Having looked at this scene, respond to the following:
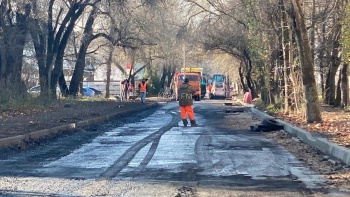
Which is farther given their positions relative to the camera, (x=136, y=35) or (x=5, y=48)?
(x=136, y=35)

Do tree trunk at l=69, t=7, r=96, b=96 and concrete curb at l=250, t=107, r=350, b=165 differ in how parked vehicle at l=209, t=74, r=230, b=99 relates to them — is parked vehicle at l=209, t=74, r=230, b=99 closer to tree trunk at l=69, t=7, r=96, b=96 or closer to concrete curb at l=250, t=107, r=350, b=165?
tree trunk at l=69, t=7, r=96, b=96

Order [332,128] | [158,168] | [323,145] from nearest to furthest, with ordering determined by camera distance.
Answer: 1. [158,168]
2. [323,145]
3. [332,128]

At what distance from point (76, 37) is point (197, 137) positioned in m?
32.2

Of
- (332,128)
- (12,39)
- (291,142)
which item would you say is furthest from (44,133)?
(12,39)

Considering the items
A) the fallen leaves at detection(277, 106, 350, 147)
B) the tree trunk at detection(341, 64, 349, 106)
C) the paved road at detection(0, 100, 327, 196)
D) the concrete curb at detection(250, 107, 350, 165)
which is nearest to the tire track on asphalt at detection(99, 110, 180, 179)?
the paved road at detection(0, 100, 327, 196)

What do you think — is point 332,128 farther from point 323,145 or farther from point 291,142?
point 323,145

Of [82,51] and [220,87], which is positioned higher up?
[82,51]

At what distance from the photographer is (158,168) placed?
11.9m

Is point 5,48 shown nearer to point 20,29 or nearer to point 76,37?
point 20,29

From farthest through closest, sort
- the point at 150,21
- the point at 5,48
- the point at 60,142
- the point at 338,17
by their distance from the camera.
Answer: the point at 150,21, the point at 5,48, the point at 338,17, the point at 60,142

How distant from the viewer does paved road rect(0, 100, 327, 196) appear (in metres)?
9.48

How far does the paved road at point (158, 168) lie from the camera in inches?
373

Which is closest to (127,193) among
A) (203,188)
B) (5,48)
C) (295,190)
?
(203,188)

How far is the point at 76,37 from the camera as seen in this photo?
162 feet
